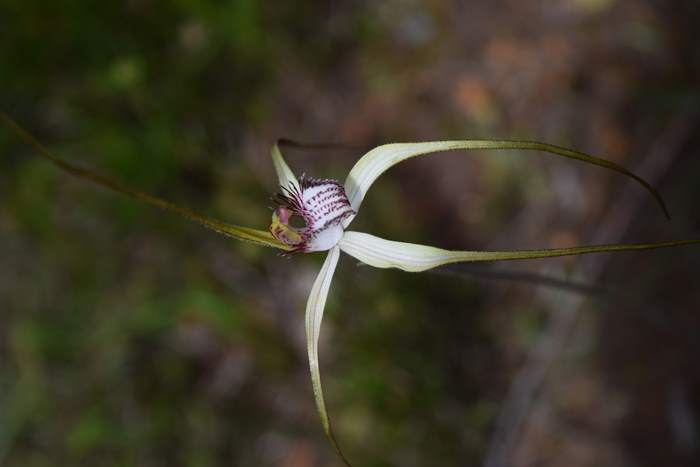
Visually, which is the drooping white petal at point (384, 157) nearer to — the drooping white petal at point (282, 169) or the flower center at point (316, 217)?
the flower center at point (316, 217)

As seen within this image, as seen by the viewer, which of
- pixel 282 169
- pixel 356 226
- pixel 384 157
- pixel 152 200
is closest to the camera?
pixel 152 200

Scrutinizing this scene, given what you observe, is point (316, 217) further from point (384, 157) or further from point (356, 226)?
point (356, 226)

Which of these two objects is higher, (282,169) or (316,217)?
(282,169)

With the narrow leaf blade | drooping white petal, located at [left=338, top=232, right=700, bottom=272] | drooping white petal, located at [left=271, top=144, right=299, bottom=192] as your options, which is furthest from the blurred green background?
the narrow leaf blade

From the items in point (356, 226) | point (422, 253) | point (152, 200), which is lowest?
point (152, 200)

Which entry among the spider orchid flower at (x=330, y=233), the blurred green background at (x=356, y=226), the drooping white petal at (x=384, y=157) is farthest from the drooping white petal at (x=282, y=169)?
the blurred green background at (x=356, y=226)

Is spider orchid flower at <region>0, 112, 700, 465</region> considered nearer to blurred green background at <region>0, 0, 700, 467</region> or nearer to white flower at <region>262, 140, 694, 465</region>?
white flower at <region>262, 140, 694, 465</region>

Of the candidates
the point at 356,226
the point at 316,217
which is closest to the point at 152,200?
the point at 316,217
